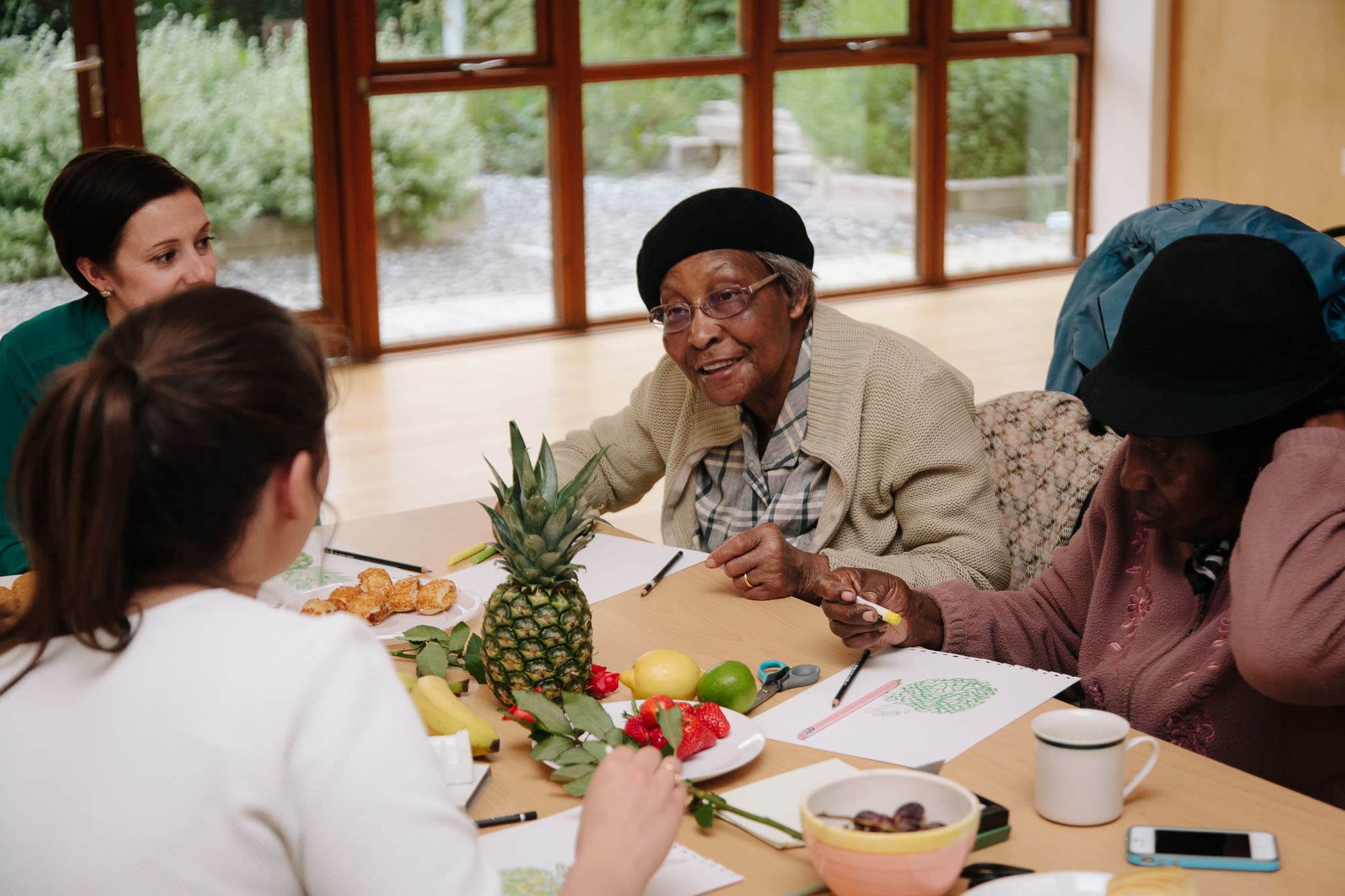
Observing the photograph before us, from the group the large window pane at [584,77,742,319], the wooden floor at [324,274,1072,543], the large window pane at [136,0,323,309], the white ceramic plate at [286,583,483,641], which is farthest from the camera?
the large window pane at [584,77,742,319]

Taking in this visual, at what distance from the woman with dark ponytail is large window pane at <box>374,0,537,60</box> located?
5909 mm

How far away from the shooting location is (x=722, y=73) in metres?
7.48

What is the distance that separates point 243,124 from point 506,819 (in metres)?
5.59

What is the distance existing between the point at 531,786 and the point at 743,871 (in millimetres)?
295

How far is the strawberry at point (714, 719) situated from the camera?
157 centimetres

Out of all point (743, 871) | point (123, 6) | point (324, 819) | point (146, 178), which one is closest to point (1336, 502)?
point (743, 871)

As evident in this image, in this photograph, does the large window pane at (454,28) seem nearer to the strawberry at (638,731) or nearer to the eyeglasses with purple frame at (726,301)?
the eyeglasses with purple frame at (726,301)

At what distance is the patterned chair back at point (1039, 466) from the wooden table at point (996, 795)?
480 mm

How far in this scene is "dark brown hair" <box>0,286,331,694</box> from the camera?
40.9 inches

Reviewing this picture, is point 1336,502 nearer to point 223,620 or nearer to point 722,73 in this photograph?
A: point 223,620

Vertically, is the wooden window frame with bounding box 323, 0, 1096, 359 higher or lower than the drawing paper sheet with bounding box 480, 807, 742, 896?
higher

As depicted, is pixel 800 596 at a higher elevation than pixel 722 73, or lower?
lower

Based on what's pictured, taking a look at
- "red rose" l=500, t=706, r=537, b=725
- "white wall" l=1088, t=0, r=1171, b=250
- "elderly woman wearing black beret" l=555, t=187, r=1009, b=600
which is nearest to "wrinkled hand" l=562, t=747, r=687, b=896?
"red rose" l=500, t=706, r=537, b=725

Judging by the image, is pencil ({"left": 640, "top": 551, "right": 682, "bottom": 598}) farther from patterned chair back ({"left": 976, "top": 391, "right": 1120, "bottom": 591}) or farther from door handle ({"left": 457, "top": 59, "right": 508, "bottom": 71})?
door handle ({"left": 457, "top": 59, "right": 508, "bottom": 71})
